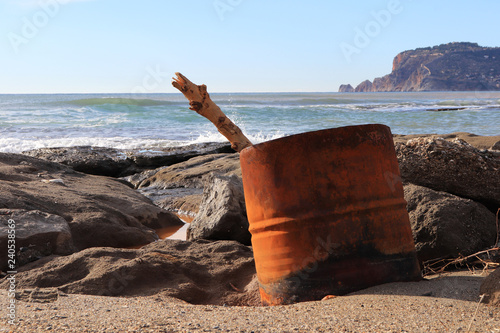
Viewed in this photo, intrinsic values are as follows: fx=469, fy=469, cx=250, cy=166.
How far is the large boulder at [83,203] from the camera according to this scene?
13.6ft

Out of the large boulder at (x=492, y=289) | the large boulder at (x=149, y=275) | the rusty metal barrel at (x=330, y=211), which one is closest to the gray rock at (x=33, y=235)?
the large boulder at (x=149, y=275)

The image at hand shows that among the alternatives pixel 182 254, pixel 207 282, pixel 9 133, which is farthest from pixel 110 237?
pixel 9 133

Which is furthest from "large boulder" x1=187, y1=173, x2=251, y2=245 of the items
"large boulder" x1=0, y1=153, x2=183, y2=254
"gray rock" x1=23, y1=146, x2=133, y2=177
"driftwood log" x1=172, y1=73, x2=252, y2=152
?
"gray rock" x1=23, y1=146, x2=133, y2=177

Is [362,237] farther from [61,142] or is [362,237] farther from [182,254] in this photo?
[61,142]

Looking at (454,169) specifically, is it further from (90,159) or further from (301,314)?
(90,159)

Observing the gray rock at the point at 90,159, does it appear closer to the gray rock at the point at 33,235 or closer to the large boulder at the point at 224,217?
the large boulder at the point at 224,217

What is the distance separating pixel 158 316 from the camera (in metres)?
2.01

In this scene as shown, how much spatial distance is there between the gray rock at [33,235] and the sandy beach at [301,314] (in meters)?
1.02

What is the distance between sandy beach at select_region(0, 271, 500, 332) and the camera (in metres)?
1.84

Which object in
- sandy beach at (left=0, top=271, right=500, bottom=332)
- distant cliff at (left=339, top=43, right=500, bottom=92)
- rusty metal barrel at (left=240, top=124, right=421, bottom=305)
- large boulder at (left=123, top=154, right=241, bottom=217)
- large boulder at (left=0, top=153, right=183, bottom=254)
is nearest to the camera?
sandy beach at (left=0, top=271, right=500, bottom=332)

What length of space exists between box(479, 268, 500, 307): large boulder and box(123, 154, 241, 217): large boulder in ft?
14.1

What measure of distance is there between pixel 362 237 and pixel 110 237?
2678mm

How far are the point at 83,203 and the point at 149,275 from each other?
186cm

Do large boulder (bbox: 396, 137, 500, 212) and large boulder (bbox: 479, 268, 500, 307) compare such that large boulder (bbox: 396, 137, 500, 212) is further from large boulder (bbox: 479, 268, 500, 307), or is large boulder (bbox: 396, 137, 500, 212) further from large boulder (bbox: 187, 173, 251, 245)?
large boulder (bbox: 187, 173, 251, 245)
